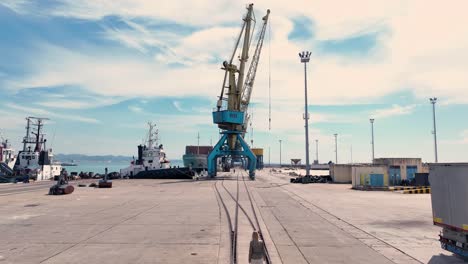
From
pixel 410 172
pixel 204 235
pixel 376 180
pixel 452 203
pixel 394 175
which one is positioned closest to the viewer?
pixel 452 203

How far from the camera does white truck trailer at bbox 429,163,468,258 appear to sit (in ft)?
32.4

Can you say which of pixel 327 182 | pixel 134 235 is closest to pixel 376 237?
pixel 134 235

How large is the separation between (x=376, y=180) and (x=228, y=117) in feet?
96.6

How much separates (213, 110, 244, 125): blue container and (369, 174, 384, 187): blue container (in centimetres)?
2851

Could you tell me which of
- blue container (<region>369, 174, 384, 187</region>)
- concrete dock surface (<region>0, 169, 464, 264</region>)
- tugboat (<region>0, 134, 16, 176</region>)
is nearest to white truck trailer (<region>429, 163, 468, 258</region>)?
concrete dock surface (<region>0, 169, 464, 264</region>)

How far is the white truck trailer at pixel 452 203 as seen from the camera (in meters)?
9.88

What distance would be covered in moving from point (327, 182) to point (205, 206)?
108 ft

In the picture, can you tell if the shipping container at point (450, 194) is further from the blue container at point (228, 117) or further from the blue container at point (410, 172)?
the blue container at point (228, 117)

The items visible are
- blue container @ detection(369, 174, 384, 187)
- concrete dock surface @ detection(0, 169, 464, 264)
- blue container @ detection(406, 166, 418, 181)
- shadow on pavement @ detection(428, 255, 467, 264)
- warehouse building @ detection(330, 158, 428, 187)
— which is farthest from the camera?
blue container @ detection(406, 166, 418, 181)

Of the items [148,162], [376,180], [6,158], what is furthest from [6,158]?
[376,180]

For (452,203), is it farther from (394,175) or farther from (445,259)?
(394,175)

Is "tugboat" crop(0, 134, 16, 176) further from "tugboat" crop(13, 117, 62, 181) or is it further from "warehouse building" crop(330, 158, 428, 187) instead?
"warehouse building" crop(330, 158, 428, 187)

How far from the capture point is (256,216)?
1869 cm

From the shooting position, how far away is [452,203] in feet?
34.2
